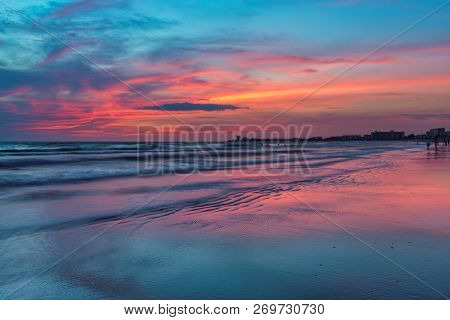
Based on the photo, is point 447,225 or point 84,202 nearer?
point 447,225

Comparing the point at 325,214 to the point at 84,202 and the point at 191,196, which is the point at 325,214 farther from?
the point at 84,202

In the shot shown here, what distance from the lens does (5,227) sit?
6531mm

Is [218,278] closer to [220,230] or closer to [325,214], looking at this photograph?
[220,230]

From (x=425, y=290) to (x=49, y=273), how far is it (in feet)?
13.2

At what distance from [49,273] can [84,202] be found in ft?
16.4

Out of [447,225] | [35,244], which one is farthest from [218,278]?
[447,225]

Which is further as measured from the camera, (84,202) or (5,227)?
(84,202)

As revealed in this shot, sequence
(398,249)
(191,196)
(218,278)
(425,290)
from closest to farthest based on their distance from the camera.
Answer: (425,290)
(218,278)
(398,249)
(191,196)

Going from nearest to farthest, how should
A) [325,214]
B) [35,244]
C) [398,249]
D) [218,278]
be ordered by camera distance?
1. [218,278]
2. [398,249]
3. [35,244]
4. [325,214]

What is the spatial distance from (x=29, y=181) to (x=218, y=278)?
39.0 ft

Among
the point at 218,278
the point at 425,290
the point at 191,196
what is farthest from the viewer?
the point at 191,196

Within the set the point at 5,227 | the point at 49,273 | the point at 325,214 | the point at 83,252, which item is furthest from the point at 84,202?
the point at 325,214

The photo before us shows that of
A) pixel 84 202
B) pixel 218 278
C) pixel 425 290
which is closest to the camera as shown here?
pixel 425 290

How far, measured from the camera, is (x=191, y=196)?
32.3 feet
